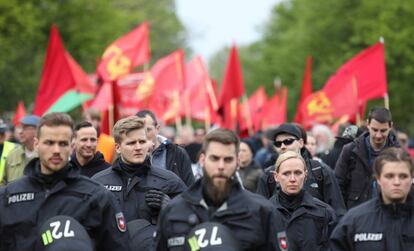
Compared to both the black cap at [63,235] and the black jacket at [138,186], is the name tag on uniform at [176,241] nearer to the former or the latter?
the black cap at [63,235]

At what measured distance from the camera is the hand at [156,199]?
31.3ft

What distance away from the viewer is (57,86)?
21.3m

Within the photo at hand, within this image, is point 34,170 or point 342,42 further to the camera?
point 342,42

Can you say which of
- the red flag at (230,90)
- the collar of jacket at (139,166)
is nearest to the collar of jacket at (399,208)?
the collar of jacket at (139,166)

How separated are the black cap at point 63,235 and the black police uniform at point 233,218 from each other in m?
0.58

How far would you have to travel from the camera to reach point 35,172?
8.02m

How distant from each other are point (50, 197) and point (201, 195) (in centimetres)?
112

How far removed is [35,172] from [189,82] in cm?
2273

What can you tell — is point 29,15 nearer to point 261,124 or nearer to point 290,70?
point 261,124

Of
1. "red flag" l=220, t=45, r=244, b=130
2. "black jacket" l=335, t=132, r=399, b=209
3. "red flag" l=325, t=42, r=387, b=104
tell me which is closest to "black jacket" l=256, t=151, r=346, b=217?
"black jacket" l=335, t=132, r=399, b=209

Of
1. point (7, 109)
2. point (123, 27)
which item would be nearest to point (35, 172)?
point (7, 109)

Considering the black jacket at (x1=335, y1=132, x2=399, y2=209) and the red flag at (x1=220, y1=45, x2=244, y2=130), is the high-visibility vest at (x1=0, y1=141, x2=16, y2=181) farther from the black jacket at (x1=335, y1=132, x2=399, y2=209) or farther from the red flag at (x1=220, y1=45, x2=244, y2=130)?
the red flag at (x1=220, y1=45, x2=244, y2=130)

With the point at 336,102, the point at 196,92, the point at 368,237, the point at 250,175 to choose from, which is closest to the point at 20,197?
the point at 368,237

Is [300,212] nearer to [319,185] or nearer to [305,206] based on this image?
[305,206]
